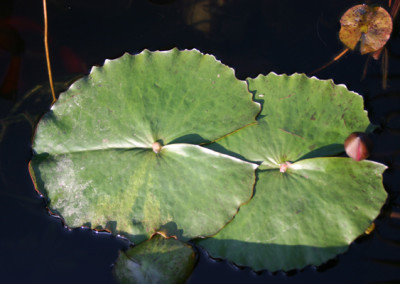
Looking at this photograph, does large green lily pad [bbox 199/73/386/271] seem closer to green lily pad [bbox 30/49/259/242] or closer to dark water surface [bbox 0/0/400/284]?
green lily pad [bbox 30/49/259/242]

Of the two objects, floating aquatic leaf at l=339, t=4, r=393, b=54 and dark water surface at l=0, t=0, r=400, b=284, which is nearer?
dark water surface at l=0, t=0, r=400, b=284

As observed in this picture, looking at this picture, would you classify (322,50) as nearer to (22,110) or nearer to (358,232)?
(358,232)

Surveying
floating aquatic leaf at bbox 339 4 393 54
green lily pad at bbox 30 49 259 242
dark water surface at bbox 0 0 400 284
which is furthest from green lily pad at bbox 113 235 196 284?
floating aquatic leaf at bbox 339 4 393 54

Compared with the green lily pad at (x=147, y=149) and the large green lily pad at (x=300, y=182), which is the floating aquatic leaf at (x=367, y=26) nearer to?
the large green lily pad at (x=300, y=182)

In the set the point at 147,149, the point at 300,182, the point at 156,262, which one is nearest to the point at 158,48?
the point at 147,149

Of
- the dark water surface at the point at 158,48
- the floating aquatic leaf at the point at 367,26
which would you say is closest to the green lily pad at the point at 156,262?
the dark water surface at the point at 158,48

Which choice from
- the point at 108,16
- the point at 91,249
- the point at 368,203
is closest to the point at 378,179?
the point at 368,203
